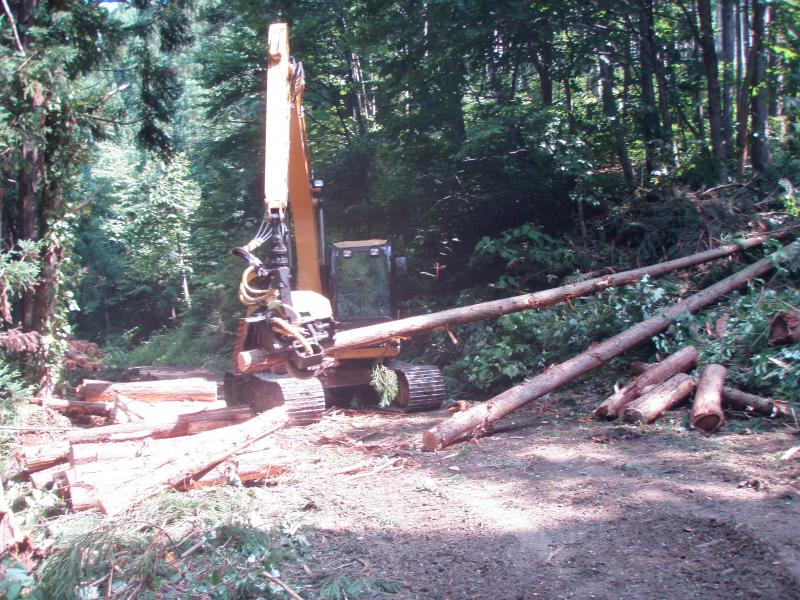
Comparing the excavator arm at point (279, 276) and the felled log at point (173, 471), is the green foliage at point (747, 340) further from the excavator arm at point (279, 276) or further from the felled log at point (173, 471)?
the felled log at point (173, 471)

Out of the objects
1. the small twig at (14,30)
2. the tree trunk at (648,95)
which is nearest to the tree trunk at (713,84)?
the tree trunk at (648,95)

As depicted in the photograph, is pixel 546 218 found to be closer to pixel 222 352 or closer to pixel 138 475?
pixel 138 475

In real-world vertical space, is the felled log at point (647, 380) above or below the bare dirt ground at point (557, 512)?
above

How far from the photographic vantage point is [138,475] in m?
6.39

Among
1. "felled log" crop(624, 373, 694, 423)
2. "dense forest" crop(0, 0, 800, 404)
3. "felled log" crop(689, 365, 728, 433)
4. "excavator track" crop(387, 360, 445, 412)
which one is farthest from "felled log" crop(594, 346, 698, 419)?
"excavator track" crop(387, 360, 445, 412)

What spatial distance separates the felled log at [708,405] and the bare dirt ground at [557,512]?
18 cm

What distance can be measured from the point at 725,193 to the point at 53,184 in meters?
11.4

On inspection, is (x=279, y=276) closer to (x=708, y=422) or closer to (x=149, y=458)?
(x=149, y=458)

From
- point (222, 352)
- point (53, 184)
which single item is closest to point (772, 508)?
point (53, 184)

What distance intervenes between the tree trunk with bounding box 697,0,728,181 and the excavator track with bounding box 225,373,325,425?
9174 millimetres

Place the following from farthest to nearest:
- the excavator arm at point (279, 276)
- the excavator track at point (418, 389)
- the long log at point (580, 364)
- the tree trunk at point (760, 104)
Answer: the tree trunk at point (760, 104) < the excavator track at point (418, 389) < the long log at point (580, 364) < the excavator arm at point (279, 276)

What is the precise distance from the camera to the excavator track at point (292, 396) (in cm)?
910

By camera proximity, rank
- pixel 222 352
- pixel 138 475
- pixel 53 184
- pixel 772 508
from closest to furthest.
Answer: pixel 772 508, pixel 138 475, pixel 53 184, pixel 222 352

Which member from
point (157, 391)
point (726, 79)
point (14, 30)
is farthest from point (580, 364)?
point (726, 79)
